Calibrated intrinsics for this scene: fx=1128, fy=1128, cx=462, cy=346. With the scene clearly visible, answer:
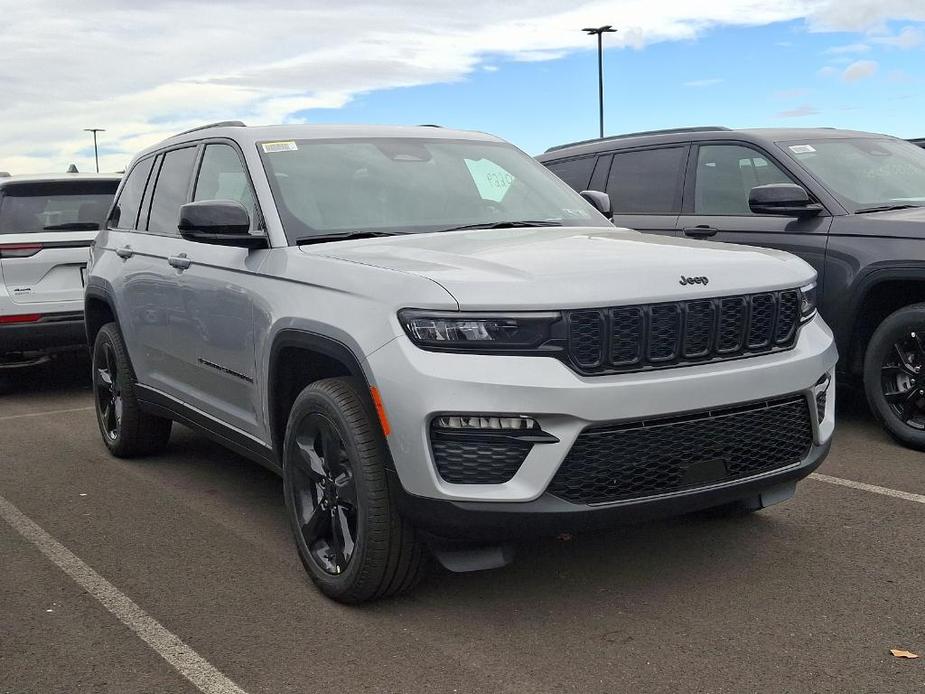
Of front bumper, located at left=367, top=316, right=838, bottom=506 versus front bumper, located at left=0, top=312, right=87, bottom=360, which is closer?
front bumper, located at left=367, top=316, right=838, bottom=506

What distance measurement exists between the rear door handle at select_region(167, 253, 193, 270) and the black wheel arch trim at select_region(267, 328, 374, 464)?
1155 millimetres

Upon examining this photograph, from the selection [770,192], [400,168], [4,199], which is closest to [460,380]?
[400,168]

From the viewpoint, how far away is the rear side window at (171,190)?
5859mm

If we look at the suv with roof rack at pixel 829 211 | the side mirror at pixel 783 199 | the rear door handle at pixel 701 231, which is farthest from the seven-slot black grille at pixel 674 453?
the rear door handle at pixel 701 231

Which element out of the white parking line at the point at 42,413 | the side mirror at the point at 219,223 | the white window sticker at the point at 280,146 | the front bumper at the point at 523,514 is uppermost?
the white window sticker at the point at 280,146

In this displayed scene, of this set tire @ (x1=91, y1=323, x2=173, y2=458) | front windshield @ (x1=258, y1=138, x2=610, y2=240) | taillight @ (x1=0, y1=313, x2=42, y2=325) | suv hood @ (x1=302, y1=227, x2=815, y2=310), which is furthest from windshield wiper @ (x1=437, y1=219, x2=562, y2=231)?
taillight @ (x1=0, y1=313, x2=42, y2=325)

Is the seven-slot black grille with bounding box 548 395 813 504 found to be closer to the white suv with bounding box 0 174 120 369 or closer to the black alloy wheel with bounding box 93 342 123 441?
the black alloy wheel with bounding box 93 342 123 441

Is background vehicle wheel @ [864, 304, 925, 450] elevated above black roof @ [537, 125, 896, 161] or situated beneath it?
situated beneath

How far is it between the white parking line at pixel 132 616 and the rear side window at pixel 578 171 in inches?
185

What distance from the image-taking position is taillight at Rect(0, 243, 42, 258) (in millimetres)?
8891

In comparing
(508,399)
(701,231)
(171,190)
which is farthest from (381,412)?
(701,231)

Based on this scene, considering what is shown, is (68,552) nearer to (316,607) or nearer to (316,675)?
(316,607)

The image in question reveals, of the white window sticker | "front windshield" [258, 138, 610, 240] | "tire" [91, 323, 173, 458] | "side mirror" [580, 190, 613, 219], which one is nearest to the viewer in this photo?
"front windshield" [258, 138, 610, 240]

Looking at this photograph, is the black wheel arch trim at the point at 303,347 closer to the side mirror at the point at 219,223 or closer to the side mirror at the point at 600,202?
the side mirror at the point at 219,223
